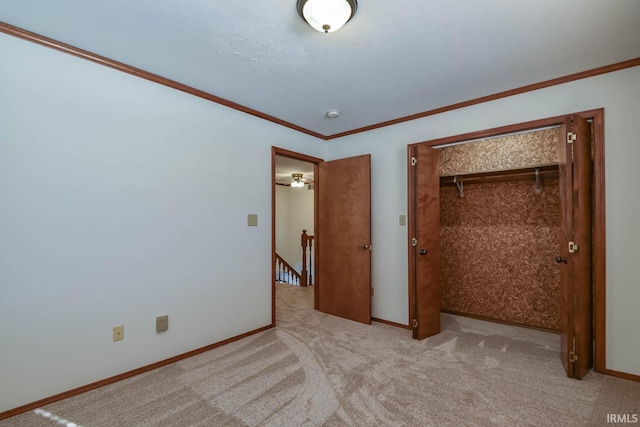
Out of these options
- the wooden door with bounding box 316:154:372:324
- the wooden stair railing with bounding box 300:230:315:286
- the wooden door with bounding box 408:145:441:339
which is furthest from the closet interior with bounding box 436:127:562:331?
the wooden stair railing with bounding box 300:230:315:286

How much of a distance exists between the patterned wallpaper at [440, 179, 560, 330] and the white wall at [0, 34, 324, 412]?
2.67m

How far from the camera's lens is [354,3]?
5.39 feet

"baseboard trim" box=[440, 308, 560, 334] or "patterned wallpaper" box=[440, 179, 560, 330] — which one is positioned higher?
"patterned wallpaper" box=[440, 179, 560, 330]

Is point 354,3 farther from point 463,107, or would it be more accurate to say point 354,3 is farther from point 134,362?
point 134,362

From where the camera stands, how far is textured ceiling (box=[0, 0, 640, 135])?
172 centimetres

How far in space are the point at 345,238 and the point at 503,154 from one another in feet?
6.88

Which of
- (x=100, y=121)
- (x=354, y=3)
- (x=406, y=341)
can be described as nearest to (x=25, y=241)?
(x=100, y=121)

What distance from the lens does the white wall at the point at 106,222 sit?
6.22 ft

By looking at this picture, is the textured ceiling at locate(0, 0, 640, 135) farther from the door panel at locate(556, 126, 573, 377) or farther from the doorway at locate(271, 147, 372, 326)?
the doorway at locate(271, 147, 372, 326)

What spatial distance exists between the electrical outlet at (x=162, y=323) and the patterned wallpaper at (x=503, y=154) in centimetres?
343

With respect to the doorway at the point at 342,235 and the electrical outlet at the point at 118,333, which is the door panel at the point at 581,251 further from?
the electrical outlet at the point at 118,333

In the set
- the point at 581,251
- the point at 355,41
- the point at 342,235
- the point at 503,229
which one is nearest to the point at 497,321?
the point at 503,229

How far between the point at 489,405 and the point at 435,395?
1.07 feet

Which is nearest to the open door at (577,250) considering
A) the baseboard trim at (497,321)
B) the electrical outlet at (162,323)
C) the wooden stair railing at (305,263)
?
the baseboard trim at (497,321)
